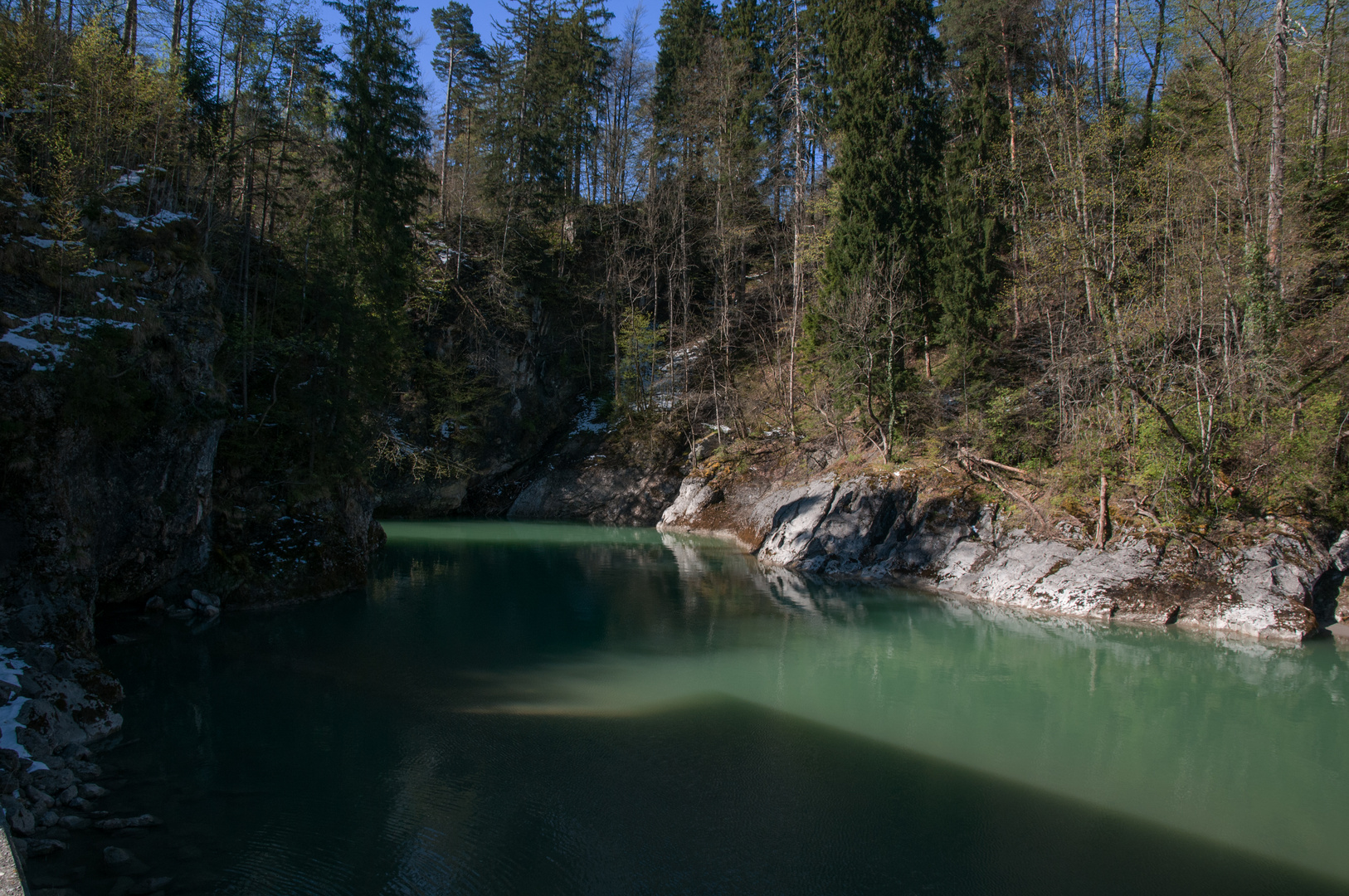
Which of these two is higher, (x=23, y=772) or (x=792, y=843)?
(x=23, y=772)

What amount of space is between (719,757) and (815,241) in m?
21.8

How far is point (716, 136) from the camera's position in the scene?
30672 millimetres

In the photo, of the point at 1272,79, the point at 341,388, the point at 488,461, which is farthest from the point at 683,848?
the point at 488,461

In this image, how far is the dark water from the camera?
5402 mm

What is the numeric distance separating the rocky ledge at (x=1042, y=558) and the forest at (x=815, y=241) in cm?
84

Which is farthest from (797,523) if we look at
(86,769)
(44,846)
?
(44,846)

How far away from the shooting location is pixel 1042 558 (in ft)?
48.6

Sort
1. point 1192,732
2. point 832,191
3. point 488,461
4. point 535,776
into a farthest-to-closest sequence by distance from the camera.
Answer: point 488,461, point 832,191, point 1192,732, point 535,776

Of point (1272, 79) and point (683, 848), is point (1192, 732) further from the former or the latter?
point (1272, 79)

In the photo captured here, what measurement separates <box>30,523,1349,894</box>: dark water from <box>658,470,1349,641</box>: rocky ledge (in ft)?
2.67

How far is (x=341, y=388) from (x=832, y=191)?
16360mm

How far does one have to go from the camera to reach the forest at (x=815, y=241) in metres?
12.6

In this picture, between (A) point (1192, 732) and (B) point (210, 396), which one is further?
(B) point (210, 396)

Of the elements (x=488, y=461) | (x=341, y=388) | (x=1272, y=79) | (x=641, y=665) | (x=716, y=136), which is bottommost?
(x=641, y=665)
